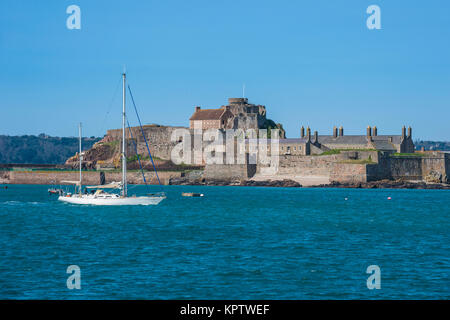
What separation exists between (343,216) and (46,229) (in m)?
18.0

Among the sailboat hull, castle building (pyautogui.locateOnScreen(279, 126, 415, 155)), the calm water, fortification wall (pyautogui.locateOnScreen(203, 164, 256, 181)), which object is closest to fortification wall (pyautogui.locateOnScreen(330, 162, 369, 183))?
castle building (pyautogui.locateOnScreen(279, 126, 415, 155))

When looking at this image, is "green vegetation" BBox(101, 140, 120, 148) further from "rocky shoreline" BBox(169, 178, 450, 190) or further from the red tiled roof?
"rocky shoreline" BBox(169, 178, 450, 190)

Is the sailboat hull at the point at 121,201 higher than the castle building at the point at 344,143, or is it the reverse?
the castle building at the point at 344,143

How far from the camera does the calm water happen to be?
53.0 ft

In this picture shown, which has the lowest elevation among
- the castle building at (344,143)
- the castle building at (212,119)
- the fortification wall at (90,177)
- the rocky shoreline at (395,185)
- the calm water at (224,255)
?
the calm water at (224,255)

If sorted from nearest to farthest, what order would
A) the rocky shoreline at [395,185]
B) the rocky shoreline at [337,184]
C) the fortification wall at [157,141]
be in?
the rocky shoreline at [395,185] → the rocky shoreline at [337,184] → the fortification wall at [157,141]

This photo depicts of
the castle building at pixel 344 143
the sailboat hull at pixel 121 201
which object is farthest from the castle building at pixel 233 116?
the sailboat hull at pixel 121 201

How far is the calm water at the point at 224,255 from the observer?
636 inches

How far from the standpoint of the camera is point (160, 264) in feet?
65.4

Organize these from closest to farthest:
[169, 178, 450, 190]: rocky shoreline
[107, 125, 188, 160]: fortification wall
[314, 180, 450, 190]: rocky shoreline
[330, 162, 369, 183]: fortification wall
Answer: [330, 162, 369, 183]: fortification wall, [314, 180, 450, 190]: rocky shoreline, [169, 178, 450, 190]: rocky shoreline, [107, 125, 188, 160]: fortification wall

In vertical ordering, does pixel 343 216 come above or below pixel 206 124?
below

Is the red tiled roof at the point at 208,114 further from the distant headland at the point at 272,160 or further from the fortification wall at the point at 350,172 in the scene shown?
the fortification wall at the point at 350,172
